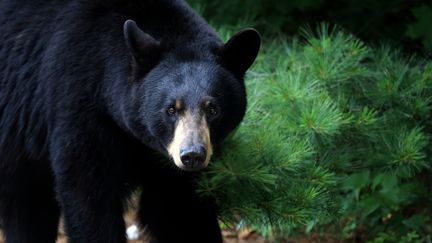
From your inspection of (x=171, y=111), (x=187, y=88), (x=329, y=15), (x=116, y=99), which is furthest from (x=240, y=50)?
(x=329, y=15)

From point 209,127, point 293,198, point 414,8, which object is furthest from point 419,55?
point 209,127

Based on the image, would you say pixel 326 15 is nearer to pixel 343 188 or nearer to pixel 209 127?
pixel 343 188

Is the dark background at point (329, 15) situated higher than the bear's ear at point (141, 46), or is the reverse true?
the bear's ear at point (141, 46)

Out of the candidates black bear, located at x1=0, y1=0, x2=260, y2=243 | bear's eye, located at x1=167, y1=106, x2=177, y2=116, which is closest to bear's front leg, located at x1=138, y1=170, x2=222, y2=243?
black bear, located at x1=0, y1=0, x2=260, y2=243

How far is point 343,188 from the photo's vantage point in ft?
22.5

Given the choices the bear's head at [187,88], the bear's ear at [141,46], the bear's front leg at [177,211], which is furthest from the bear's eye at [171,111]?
the bear's front leg at [177,211]

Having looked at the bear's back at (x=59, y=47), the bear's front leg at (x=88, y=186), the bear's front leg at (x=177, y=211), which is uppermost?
the bear's back at (x=59, y=47)

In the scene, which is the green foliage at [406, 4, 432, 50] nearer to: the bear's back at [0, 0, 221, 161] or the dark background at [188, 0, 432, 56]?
the dark background at [188, 0, 432, 56]

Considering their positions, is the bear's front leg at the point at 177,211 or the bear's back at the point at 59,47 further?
the bear's front leg at the point at 177,211

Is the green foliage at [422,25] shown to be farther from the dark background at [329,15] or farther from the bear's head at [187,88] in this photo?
the bear's head at [187,88]

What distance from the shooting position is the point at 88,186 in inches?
212

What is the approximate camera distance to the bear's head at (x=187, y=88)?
16.8 feet

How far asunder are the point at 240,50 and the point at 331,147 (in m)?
1.22

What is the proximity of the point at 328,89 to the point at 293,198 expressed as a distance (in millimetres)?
1293
